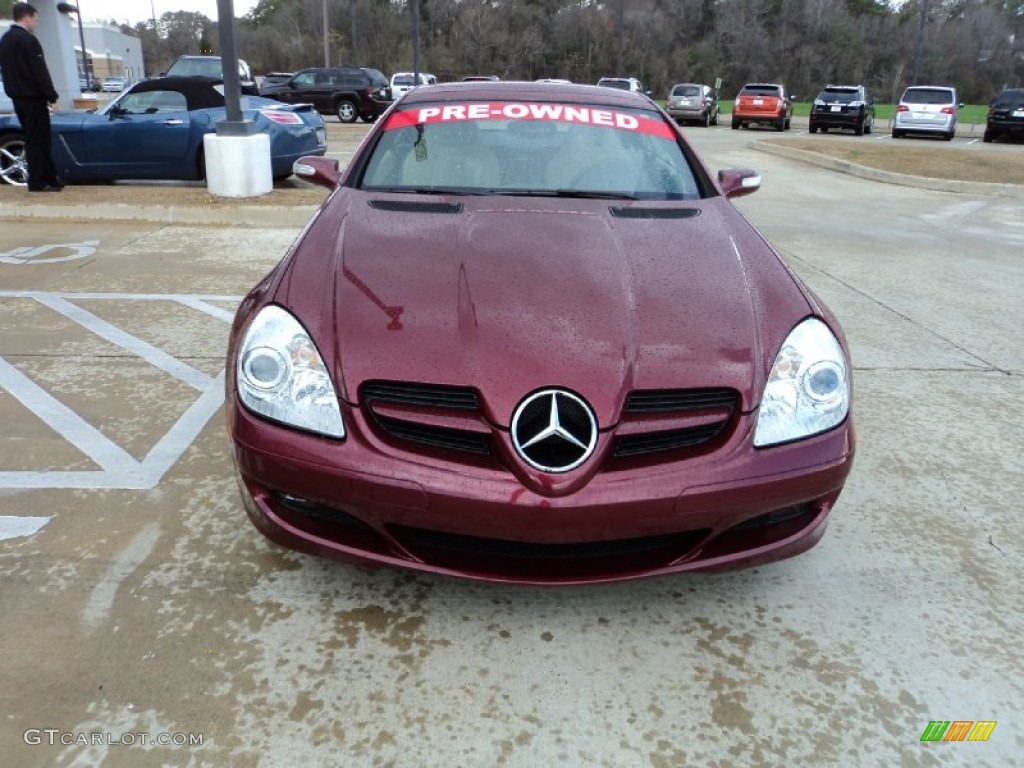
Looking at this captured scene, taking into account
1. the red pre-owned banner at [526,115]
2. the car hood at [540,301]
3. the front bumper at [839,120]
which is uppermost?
the red pre-owned banner at [526,115]

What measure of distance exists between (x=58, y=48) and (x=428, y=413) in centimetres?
1945

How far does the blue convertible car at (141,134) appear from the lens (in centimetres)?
924

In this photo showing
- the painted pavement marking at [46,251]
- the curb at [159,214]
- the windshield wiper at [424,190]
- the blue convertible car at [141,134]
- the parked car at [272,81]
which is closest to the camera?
the windshield wiper at [424,190]

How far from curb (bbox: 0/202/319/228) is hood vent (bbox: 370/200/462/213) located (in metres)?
5.77

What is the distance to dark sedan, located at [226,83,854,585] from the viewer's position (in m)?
1.93

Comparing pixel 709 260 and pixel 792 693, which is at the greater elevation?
pixel 709 260

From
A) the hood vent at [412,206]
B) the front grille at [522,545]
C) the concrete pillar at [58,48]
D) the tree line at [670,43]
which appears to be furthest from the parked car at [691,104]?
the tree line at [670,43]

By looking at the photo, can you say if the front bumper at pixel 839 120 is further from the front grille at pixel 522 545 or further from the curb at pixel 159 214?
the front grille at pixel 522 545

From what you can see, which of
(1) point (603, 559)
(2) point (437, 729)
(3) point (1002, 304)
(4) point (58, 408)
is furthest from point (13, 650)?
(3) point (1002, 304)

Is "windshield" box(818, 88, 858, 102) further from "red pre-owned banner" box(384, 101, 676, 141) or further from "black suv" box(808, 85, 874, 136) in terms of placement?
"red pre-owned banner" box(384, 101, 676, 141)

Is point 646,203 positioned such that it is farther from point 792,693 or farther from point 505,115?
point 792,693

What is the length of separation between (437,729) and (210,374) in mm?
2717

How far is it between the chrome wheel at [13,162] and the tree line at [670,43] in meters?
65.4

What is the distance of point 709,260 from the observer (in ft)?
8.29
